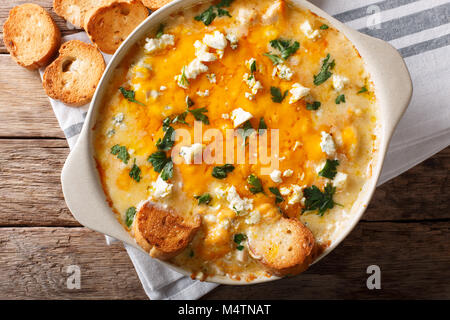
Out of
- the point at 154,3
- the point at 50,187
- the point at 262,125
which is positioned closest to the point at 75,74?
the point at 154,3

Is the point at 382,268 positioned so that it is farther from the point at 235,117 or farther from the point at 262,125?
the point at 235,117

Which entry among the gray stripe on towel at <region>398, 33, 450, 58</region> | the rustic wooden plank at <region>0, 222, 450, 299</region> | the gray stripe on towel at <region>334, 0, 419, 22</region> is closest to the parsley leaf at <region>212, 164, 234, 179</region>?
the rustic wooden plank at <region>0, 222, 450, 299</region>

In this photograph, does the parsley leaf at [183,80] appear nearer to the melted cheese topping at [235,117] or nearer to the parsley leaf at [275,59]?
the melted cheese topping at [235,117]

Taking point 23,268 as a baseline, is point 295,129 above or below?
above

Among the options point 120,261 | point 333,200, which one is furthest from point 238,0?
point 120,261

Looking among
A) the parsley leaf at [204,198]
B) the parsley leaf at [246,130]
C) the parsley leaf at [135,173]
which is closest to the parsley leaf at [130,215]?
the parsley leaf at [135,173]

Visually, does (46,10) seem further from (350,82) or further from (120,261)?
(350,82)

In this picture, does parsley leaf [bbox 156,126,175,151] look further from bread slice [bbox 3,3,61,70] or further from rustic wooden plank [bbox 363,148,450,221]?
rustic wooden plank [bbox 363,148,450,221]
